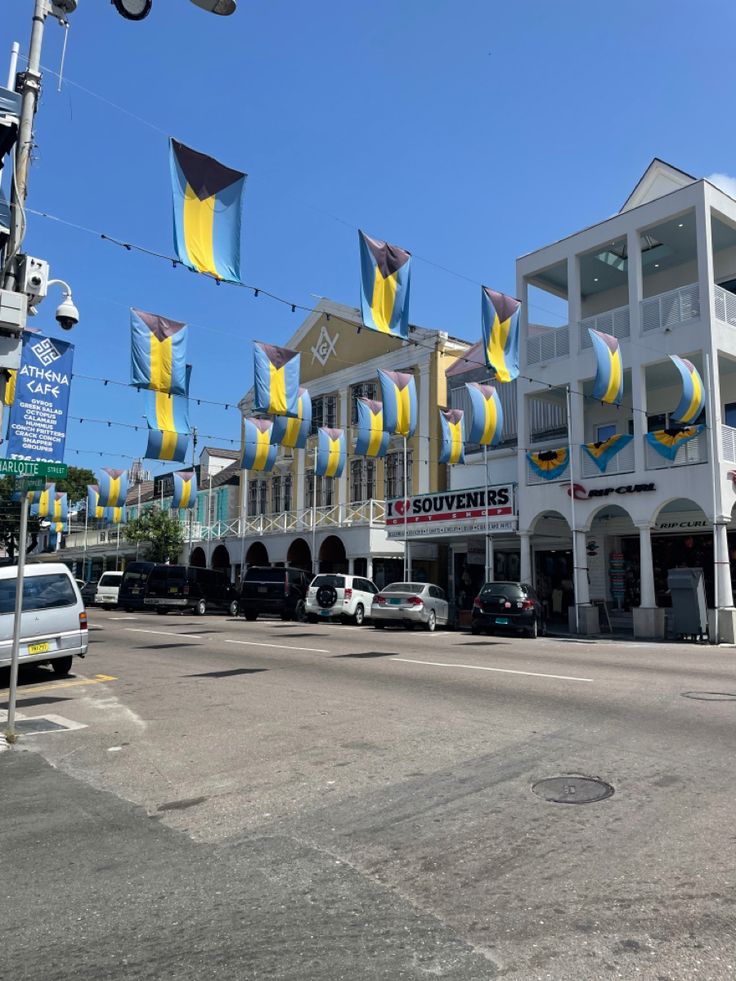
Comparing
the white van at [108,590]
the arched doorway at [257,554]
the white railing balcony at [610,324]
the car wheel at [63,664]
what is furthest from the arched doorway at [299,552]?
the car wheel at [63,664]

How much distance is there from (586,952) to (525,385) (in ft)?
82.3

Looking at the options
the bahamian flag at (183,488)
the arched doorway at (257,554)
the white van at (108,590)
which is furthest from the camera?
the arched doorway at (257,554)

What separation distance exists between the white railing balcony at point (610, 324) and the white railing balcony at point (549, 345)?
58 centimetres

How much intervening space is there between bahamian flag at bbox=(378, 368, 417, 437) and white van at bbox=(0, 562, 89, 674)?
13782mm

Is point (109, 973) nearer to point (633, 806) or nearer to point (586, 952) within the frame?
point (586, 952)

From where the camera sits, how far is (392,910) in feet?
12.4

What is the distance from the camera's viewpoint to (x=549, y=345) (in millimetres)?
26969

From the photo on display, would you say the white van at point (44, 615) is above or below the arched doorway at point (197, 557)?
below

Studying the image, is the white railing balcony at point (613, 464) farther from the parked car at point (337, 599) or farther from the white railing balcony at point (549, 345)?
the parked car at point (337, 599)

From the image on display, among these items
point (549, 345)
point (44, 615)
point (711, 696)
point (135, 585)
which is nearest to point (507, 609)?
point (549, 345)

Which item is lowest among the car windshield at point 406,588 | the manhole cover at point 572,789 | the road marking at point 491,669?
the manhole cover at point 572,789

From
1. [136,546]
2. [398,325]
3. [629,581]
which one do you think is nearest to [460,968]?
[398,325]

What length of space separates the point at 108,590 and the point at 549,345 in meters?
25.3

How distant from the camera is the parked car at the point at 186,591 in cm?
3303
